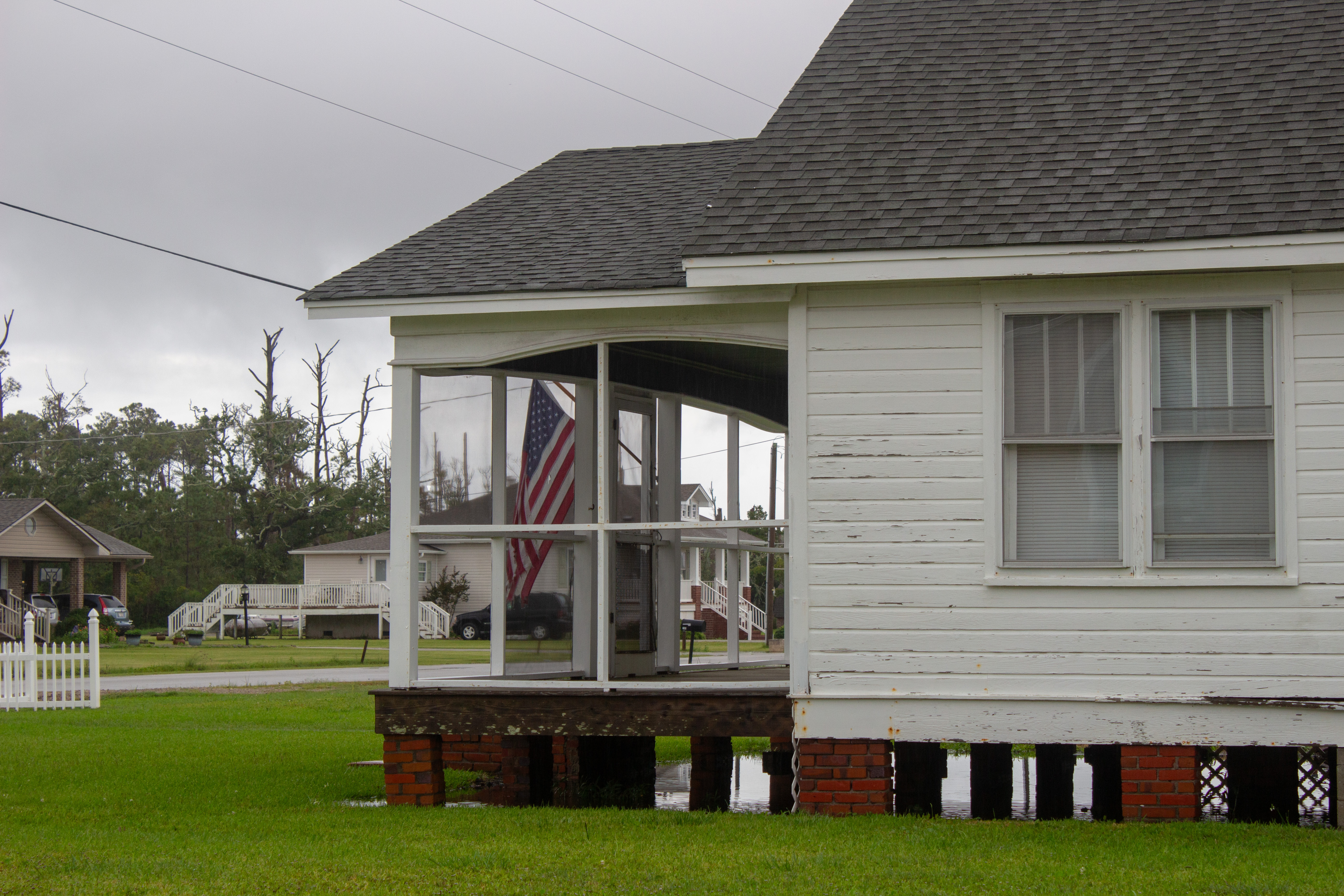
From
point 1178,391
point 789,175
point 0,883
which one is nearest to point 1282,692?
point 1178,391

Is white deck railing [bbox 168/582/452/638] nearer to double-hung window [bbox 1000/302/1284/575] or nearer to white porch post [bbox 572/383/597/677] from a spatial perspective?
white porch post [bbox 572/383/597/677]

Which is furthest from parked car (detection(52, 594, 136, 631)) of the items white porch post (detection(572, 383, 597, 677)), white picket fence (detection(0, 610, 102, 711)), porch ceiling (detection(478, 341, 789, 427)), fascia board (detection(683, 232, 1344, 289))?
fascia board (detection(683, 232, 1344, 289))

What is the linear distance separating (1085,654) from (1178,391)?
1.60 metres

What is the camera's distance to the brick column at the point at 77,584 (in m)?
47.3

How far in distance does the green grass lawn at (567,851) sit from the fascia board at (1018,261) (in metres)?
3.08

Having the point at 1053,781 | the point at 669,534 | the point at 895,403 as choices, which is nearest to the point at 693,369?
the point at 669,534

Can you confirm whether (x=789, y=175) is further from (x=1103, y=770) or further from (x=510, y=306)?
(x=1103, y=770)

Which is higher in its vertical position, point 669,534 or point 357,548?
point 669,534

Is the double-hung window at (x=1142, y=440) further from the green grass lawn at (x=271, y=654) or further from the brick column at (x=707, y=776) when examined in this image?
the green grass lawn at (x=271, y=654)

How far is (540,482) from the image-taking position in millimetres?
10258

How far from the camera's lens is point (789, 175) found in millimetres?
8680

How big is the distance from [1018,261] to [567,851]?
406 centimetres

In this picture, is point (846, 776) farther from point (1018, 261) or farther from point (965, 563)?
point (1018, 261)

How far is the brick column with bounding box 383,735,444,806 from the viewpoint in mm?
8844
